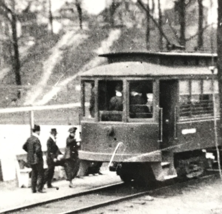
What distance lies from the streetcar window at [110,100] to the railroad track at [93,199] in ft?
5.84

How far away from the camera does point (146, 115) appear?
13.4m

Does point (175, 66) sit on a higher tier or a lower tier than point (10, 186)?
higher

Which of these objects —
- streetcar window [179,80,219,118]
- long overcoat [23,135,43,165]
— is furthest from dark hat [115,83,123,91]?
long overcoat [23,135,43,165]

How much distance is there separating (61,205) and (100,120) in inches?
92.5

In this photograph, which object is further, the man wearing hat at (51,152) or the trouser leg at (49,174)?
the trouser leg at (49,174)

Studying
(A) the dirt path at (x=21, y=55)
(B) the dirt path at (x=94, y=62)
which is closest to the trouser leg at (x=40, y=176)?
(B) the dirt path at (x=94, y=62)

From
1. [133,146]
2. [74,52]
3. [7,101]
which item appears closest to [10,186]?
[133,146]

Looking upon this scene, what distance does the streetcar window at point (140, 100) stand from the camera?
43.8ft

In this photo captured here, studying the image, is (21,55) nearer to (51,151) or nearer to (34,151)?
(51,151)

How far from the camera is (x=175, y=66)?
14.3 m

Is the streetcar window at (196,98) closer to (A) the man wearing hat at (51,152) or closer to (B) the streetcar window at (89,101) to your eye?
(B) the streetcar window at (89,101)

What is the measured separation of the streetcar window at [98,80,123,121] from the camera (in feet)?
44.0

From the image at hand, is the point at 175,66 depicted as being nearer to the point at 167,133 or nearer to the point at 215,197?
the point at 167,133

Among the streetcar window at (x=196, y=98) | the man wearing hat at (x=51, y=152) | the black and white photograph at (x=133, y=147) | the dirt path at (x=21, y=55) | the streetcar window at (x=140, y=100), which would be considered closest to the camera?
the black and white photograph at (x=133, y=147)
